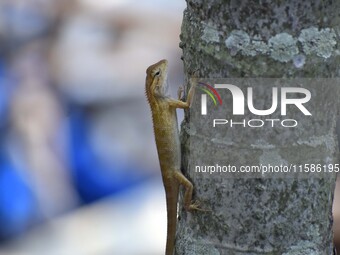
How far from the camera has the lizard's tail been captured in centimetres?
243

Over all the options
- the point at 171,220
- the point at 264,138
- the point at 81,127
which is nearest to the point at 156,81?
the point at 171,220

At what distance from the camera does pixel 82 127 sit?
5395 mm

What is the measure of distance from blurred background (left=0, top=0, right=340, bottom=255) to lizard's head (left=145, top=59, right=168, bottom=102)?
2416mm

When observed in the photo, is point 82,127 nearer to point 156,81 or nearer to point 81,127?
point 81,127

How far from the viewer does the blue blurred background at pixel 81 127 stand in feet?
17.3

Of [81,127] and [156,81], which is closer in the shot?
[156,81]

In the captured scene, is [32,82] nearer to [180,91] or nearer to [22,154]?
[22,154]

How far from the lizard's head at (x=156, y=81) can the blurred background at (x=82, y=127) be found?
2.42 m

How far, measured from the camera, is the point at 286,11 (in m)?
1.87

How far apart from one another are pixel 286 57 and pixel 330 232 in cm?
57

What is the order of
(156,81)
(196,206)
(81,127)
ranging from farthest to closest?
(81,127) → (156,81) → (196,206)

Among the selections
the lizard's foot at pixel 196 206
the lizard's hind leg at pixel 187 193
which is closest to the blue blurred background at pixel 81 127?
the lizard's hind leg at pixel 187 193

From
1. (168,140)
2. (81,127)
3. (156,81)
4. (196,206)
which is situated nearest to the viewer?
(196,206)

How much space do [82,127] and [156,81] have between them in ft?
8.87
